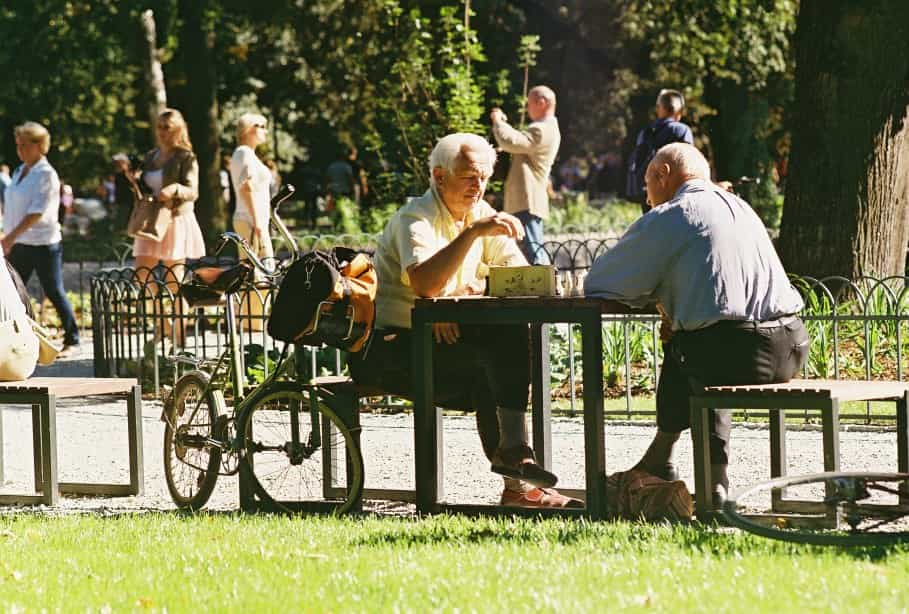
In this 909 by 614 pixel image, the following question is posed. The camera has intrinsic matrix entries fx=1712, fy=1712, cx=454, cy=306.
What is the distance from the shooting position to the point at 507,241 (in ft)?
24.3

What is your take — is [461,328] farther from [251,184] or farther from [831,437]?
[251,184]

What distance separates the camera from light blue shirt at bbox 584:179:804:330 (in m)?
6.48

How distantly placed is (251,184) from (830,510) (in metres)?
8.20

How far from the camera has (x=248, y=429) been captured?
728 cm

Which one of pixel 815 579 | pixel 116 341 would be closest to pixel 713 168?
pixel 116 341

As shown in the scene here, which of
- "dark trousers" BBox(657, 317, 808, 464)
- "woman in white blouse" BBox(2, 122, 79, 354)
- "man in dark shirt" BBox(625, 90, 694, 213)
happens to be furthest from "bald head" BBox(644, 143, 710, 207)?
"man in dark shirt" BBox(625, 90, 694, 213)

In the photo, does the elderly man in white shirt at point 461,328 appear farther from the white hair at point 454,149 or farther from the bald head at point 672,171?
the bald head at point 672,171

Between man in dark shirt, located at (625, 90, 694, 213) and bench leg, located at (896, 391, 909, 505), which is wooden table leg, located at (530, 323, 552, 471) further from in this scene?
man in dark shirt, located at (625, 90, 694, 213)

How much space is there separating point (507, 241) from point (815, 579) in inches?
111

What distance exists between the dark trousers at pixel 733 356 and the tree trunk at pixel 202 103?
892 inches

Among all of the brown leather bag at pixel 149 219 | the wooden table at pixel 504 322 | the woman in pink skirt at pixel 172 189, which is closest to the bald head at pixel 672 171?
the wooden table at pixel 504 322

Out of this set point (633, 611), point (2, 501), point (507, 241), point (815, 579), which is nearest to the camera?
point (633, 611)

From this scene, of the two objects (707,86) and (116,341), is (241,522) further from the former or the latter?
(707,86)

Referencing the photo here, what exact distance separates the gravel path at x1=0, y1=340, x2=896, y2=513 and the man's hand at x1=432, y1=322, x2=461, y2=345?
825mm
